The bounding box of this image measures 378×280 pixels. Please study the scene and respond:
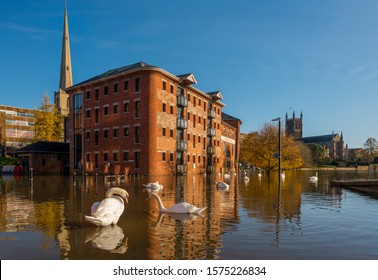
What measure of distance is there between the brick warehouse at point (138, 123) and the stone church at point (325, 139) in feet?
401

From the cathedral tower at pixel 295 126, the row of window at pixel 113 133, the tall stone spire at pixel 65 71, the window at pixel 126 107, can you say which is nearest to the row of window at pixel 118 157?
the row of window at pixel 113 133

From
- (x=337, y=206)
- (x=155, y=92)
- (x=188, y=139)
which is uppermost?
(x=155, y=92)

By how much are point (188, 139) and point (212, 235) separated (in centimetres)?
3869

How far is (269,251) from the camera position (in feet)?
20.7

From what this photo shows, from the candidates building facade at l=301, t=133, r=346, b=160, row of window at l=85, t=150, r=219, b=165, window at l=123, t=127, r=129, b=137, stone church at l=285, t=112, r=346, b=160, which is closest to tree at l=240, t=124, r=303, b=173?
row of window at l=85, t=150, r=219, b=165

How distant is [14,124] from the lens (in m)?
90.4

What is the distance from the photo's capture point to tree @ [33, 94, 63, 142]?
2272 inches

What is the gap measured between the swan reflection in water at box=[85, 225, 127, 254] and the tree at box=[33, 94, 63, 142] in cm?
5538

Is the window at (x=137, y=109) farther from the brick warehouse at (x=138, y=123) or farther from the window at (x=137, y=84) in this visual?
the window at (x=137, y=84)

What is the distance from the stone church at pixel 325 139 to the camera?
164125 mm

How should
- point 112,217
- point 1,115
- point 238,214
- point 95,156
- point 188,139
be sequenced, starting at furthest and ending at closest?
point 1,115 < point 188,139 < point 95,156 < point 238,214 < point 112,217

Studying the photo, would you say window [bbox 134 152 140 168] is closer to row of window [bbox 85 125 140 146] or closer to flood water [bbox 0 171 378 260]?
row of window [bbox 85 125 140 146]
